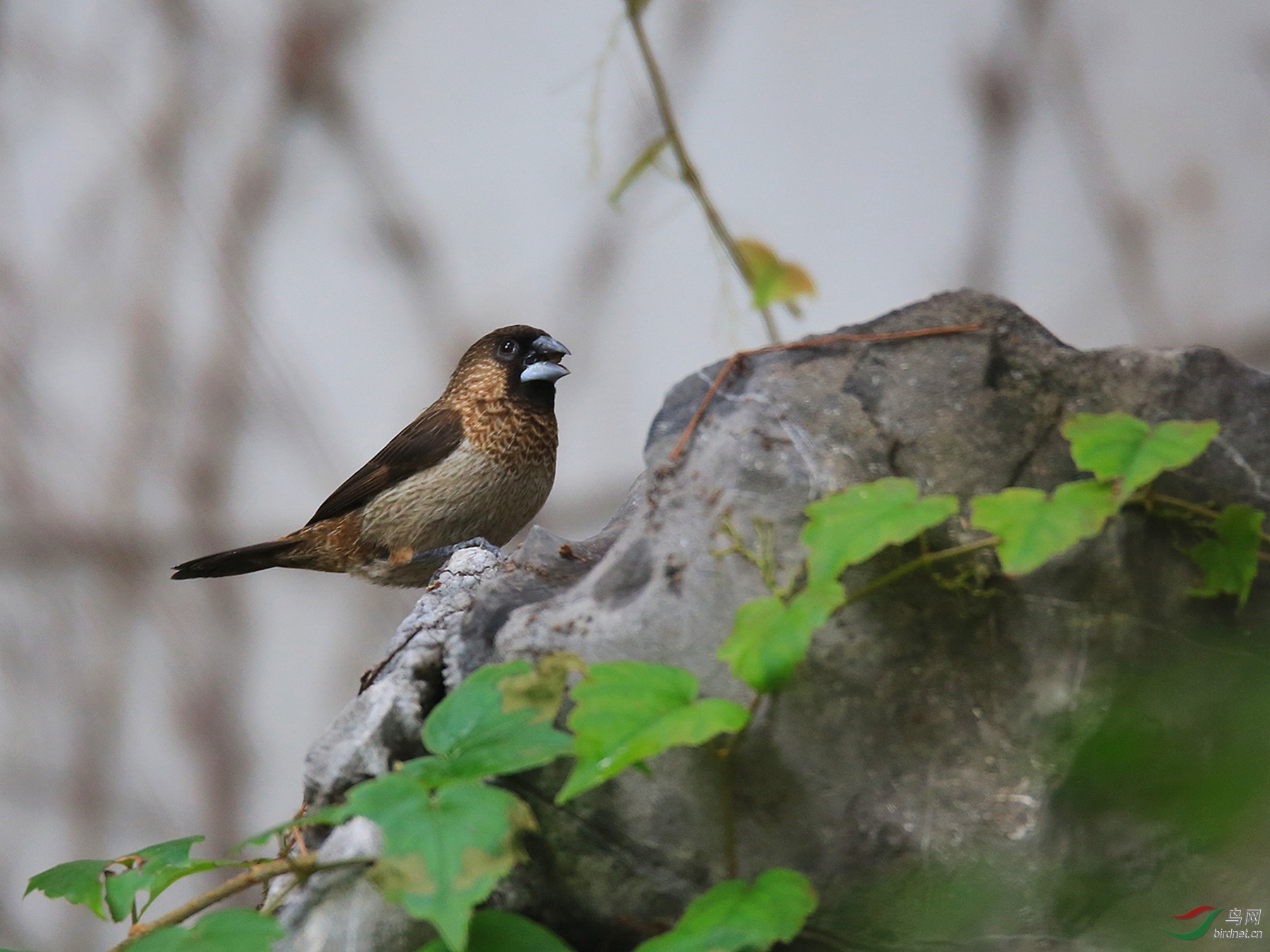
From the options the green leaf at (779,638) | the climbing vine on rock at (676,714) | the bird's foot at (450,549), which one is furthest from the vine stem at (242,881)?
the bird's foot at (450,549)

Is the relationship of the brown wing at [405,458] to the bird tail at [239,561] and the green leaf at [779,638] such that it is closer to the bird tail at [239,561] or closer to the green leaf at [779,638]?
the bird tail at [239,561]

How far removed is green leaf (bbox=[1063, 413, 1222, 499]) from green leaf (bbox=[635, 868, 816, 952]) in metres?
0.48

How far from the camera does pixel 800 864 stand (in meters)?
1.10

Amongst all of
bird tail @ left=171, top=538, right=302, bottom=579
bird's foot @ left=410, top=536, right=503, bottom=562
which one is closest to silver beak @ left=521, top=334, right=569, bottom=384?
bird's foot @ left=410, top=536, right=503, bottom=562

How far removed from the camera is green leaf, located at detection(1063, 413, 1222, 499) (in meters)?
0.95

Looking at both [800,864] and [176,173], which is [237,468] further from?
[800,864]

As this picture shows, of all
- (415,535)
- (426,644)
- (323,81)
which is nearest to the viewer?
(426,644)

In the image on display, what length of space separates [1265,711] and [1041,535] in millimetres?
249

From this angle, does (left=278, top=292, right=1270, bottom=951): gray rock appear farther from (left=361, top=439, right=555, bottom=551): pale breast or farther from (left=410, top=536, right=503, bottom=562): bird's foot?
(left=361, top=439, right=555, bottom=551): pale breast

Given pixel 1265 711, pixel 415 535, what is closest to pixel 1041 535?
pixel 1265 711

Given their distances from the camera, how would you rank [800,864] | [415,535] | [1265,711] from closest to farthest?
1. [1265,711]
2. [800,864]
3. [415,535]

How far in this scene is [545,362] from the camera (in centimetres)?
252

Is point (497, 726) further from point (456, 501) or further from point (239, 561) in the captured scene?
point (239, 561)

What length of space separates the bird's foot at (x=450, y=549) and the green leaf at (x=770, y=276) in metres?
1.04
